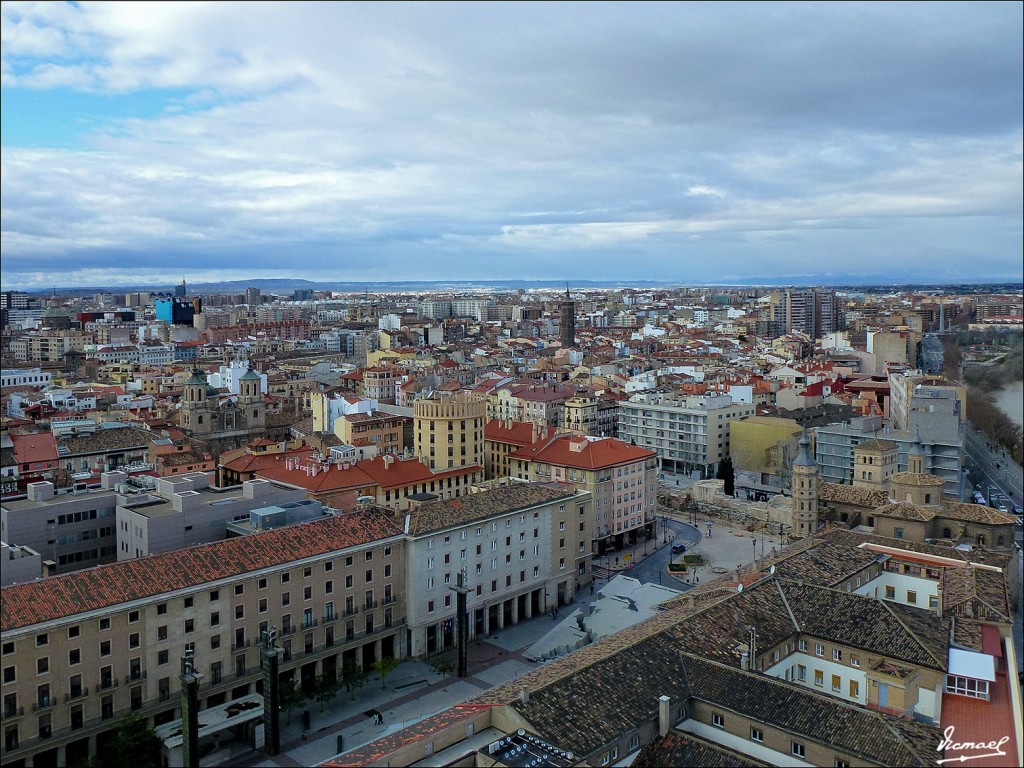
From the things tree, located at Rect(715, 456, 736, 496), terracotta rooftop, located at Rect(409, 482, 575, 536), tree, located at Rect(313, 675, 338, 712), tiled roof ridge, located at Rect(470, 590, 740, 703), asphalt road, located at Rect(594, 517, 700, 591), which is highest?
terracotta rooftop, located at Rect(409, 482, 575, 536)

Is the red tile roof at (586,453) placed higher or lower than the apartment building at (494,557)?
higher

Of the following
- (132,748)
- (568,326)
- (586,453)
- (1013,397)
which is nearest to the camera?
(132,748)

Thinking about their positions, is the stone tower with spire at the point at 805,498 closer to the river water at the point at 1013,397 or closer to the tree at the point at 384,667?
the river water at the point at 1013,397

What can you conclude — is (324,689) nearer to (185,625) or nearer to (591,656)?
(185,625)

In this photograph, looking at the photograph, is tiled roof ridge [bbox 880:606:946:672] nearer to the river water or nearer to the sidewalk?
the river water

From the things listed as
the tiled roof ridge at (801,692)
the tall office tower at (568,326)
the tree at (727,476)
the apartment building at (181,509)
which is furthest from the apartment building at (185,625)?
the tall office tower at (568,326)

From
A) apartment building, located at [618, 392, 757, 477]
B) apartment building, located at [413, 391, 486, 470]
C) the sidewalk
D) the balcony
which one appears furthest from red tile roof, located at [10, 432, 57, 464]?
apartment building, located at [618, 392, 757, 477]

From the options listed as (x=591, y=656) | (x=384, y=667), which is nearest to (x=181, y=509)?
(x=384, y=667)
